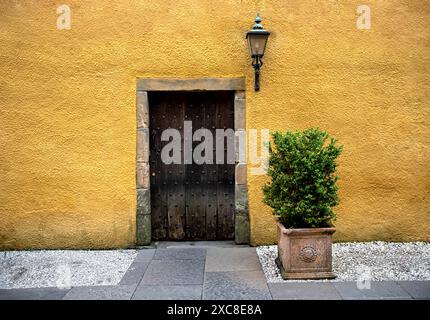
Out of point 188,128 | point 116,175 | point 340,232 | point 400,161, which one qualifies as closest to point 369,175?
point 400,161

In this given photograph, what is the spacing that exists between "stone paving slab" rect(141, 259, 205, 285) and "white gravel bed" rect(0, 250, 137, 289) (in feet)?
1.05

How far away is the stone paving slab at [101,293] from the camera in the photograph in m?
3.66

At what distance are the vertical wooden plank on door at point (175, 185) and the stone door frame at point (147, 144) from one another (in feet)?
0.94

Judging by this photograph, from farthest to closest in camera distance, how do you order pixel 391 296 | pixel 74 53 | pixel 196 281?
pixel 74 53
pixel 196 281
pixel 391 296

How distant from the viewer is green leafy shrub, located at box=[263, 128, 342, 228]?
399 centimetres

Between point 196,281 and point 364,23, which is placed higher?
point 364,23

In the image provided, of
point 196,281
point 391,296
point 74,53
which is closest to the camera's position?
point 391,296

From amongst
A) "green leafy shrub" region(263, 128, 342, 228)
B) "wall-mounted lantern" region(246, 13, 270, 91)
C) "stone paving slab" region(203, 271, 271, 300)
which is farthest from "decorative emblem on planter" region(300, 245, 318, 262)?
"wall-mounted lantern" region(246, 13, 270, 91)

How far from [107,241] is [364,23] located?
4373 millimetres

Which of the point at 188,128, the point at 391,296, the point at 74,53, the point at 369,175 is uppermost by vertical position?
the point at 74,53

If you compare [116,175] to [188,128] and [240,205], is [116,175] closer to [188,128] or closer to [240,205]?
[188,128]

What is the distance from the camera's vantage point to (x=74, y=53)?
502 centimetres

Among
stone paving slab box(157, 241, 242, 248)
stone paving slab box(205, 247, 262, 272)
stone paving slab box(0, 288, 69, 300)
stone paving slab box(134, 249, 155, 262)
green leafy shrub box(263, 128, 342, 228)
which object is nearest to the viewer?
stone paving slab box(0, 288, 69, 300)

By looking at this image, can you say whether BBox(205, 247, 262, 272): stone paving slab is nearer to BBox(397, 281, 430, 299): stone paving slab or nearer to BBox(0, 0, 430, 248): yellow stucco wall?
BBox(0, 0, 430, 248): yellow stucco wall
